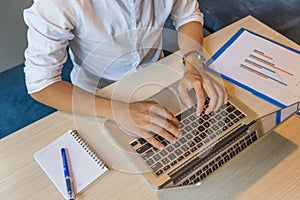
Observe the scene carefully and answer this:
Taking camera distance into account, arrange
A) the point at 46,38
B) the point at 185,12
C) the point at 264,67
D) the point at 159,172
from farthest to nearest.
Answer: the point at 185,12 → the point at 264,67 → the point at 46,38 → the point at 159,172

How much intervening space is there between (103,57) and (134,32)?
0.11m

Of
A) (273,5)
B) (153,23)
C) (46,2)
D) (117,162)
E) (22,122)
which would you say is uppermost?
(46,2)

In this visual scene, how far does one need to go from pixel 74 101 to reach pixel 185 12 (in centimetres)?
43

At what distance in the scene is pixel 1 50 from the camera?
171 cm

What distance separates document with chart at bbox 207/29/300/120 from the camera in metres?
0.91

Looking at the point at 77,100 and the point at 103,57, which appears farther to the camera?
the point at 103,57

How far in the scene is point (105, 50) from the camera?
0.99m

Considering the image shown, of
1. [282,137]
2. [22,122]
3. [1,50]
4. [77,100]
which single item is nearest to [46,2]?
[77,100]

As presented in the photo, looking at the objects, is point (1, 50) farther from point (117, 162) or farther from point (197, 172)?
point (197, 172)

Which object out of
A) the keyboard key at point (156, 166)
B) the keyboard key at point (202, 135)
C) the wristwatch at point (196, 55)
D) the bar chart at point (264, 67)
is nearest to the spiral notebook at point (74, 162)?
the keyboard key at point (156, 166)


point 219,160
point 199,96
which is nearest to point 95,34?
point 199,96

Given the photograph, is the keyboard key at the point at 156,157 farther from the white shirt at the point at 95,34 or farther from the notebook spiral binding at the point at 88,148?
the white shirt at the point at 95,34

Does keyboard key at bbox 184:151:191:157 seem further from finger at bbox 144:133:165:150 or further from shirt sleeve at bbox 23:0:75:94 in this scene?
shirt sleeve at bbox 23:0:75:94

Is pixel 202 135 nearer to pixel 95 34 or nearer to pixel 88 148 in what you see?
pixel 88 148
